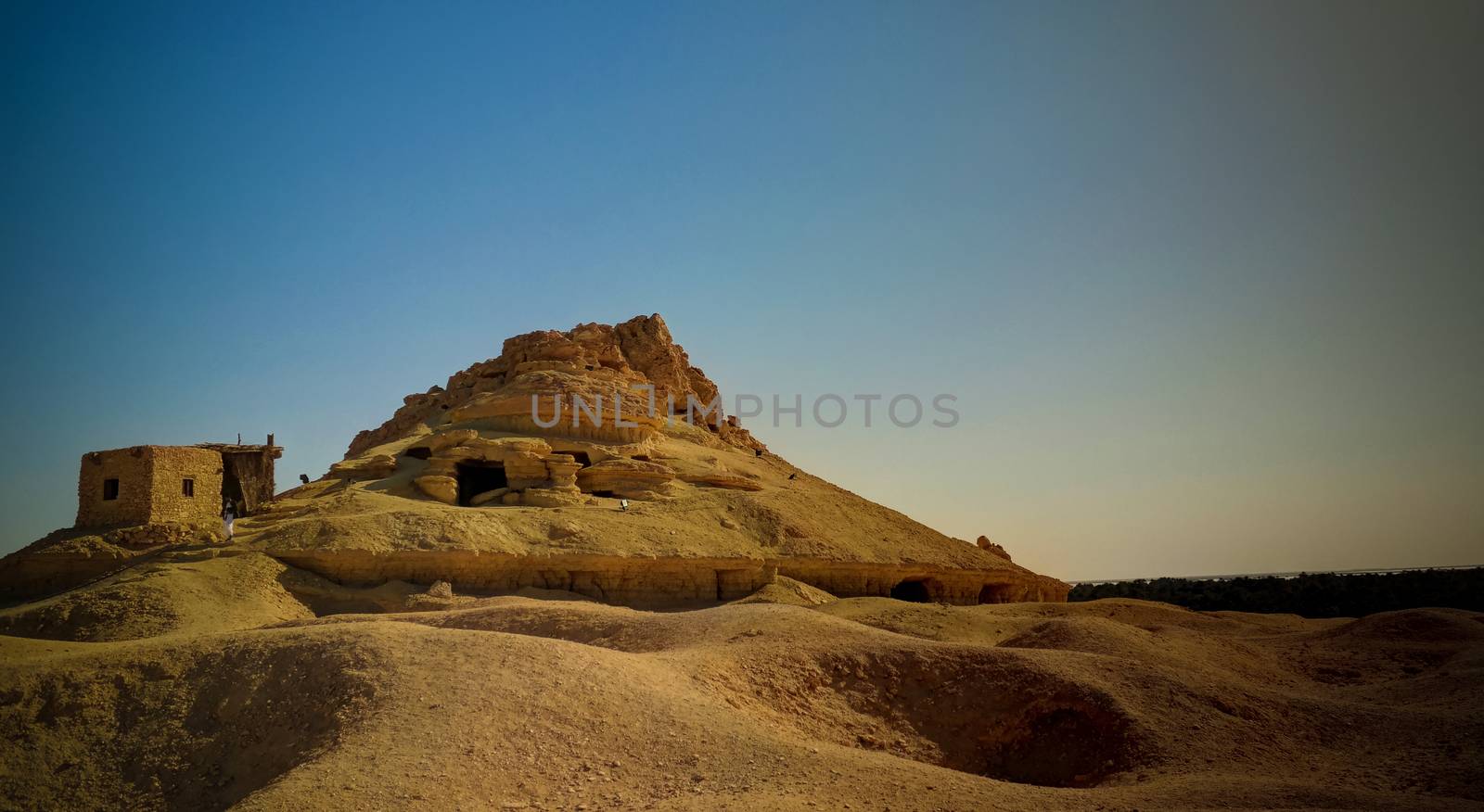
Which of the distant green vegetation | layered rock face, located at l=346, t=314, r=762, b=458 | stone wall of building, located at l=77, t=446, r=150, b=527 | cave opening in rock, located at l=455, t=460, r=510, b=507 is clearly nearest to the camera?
stone wall of building, located at l=77, t=446, r=150, b=527

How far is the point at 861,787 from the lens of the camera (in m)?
7.41

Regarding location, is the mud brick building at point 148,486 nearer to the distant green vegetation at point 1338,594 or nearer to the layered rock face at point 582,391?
the layered rock face at point 582,391

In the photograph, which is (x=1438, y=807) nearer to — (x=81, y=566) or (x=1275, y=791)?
(x=1275, y=791)

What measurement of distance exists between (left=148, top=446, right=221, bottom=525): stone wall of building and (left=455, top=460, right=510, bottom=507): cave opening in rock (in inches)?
206

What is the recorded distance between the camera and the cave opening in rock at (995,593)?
2678 cm

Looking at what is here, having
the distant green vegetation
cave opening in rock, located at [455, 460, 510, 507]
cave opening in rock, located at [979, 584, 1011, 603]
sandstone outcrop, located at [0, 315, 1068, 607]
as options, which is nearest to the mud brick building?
sandstone outcrop, located at [0, 315, 1068, 607]

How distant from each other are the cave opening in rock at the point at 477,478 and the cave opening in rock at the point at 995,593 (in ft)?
45.1

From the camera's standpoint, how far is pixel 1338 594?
37.4 meters

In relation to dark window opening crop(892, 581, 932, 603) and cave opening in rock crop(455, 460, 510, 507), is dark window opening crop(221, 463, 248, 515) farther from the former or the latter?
dark window opening crop(892, 581, 932, 603)

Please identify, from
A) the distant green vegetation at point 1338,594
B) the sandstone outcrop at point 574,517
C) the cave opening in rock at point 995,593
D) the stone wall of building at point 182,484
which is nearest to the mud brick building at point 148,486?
the stone wall of building at point 182,484

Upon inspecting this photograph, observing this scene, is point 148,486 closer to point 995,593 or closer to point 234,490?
point 234,490

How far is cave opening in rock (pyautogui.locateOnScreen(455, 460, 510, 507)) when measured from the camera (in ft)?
75.7

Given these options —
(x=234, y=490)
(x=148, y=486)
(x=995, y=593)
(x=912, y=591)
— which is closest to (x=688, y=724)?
(x=148, y=486)

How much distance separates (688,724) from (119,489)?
1652cm
